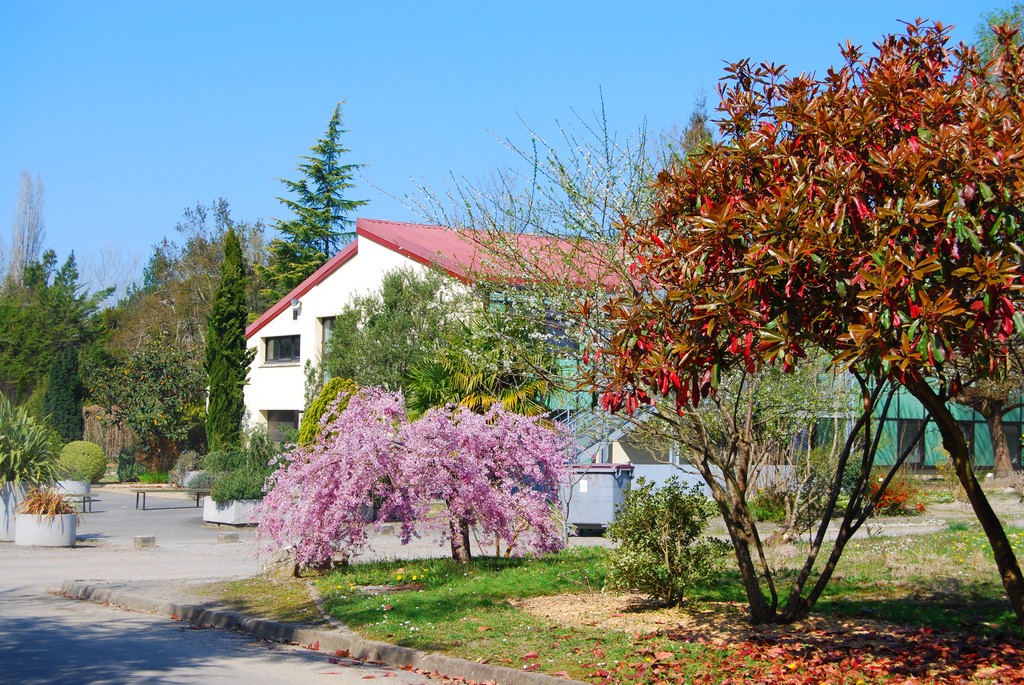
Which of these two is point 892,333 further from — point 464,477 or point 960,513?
point 960,513

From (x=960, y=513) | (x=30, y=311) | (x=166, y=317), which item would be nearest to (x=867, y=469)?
(x=960, y=513)

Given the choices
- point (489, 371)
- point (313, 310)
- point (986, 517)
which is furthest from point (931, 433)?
point (986, 517)

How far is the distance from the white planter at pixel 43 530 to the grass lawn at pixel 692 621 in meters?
7.12

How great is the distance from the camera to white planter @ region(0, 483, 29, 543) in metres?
18.8

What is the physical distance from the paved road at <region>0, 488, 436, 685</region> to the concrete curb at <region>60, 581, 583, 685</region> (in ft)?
0.64

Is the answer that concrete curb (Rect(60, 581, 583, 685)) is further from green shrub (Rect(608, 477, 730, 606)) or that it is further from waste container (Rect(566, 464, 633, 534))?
waste container (Rect(566, 464, 633, 534))

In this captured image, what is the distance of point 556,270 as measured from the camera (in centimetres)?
1032

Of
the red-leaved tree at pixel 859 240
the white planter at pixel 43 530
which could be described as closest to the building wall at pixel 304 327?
the white planter at pixel 43 530

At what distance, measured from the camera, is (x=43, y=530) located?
18.2 metres

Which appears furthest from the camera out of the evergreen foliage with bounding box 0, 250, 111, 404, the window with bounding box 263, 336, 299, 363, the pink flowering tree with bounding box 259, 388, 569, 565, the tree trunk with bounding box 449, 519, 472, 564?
the evergreen foliage with bounding box 0, 250, 111, 404

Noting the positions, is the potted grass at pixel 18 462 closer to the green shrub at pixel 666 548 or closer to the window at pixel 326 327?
the green shrub at pixel 666 548

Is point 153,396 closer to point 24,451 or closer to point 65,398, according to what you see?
point 65,398

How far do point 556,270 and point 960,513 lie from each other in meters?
14.8

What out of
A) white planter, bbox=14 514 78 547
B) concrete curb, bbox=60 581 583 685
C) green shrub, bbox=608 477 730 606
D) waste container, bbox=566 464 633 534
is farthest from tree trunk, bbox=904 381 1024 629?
white planter, bbox=14 514 78 547
